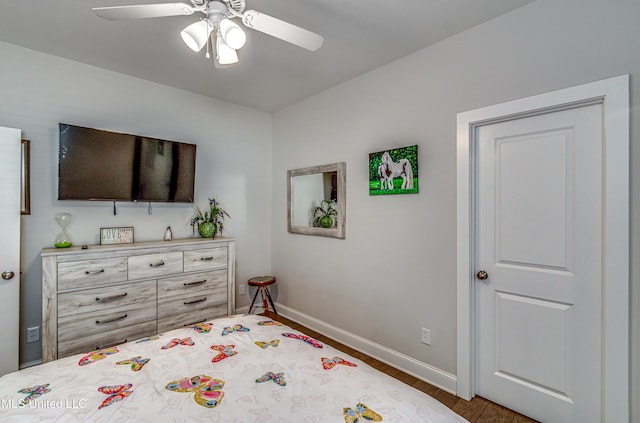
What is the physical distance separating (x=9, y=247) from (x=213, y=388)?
2.11 m

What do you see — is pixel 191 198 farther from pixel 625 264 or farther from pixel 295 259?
pixel 625 264

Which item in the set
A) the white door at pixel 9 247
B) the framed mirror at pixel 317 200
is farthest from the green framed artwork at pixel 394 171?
the white door at pixel 9 247

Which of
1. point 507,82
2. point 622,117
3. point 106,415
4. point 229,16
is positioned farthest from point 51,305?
point 622,117

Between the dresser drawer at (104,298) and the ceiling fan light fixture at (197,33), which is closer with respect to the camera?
the ceiling fan light fixture at (197,33)

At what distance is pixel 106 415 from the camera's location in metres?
1.04

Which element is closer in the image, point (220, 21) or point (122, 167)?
point (220, 21)

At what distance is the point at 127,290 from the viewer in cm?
251

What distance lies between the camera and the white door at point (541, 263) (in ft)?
5.58

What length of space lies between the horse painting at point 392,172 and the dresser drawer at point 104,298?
7.38 ft

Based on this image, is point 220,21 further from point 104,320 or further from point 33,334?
point 33,334

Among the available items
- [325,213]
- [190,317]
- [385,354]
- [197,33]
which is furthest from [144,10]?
[385,354]

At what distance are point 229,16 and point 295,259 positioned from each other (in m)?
2.64

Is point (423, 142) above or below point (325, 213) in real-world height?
above

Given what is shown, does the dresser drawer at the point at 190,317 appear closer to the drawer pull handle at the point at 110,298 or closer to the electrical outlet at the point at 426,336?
the drawer pull handle at the point at 110,298
